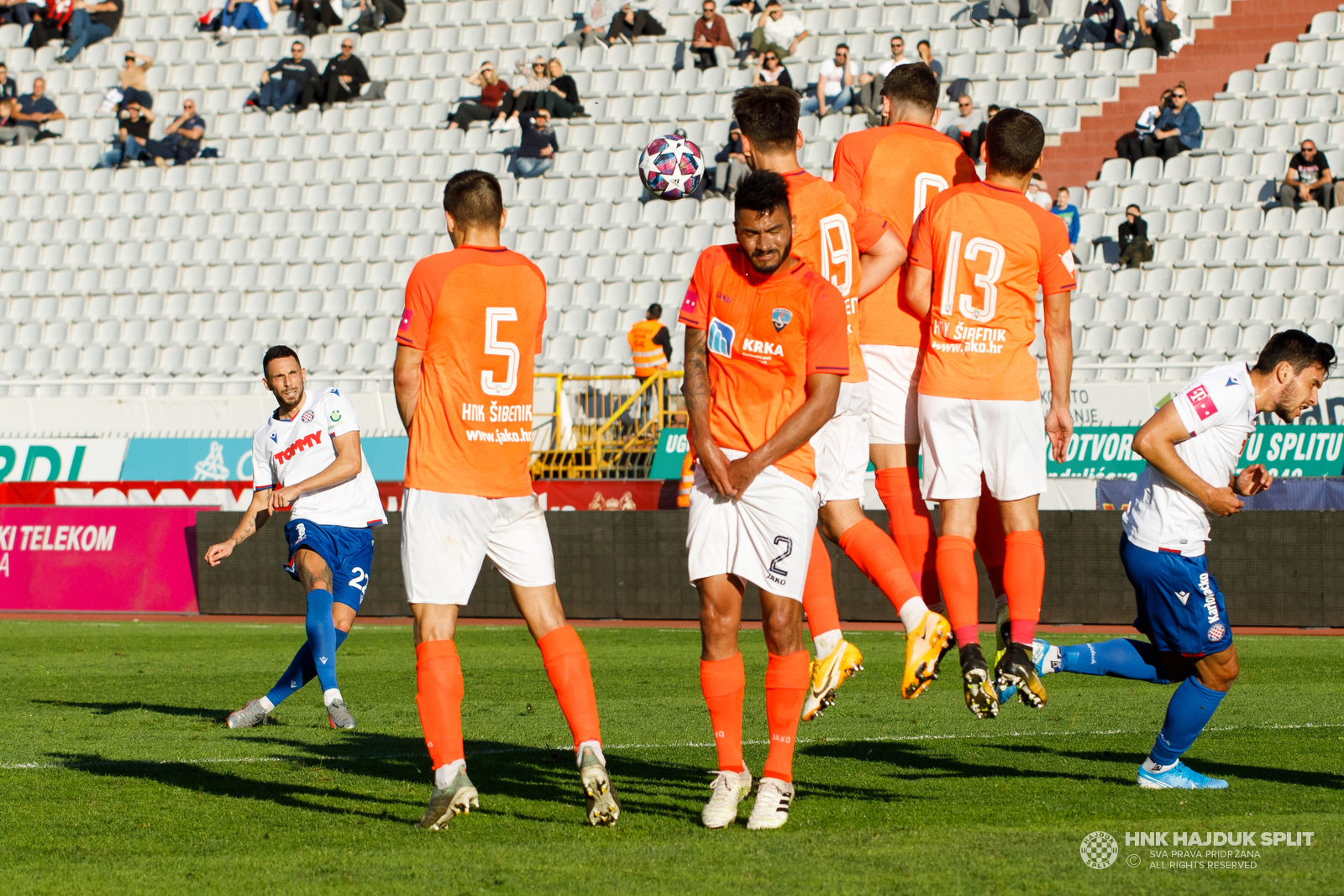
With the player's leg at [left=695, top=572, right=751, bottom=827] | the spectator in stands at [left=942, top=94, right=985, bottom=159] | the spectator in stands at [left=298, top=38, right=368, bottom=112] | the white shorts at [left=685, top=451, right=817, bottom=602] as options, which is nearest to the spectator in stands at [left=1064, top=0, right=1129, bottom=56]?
the spectator in stands at [left=942, top=94, right=985, bottom=159]

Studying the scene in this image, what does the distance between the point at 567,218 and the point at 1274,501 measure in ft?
42.3

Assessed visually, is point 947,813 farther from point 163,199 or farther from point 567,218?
point 163,199

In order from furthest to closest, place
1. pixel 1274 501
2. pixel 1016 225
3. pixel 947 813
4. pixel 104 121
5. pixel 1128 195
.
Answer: pixel 104 121 → pixel 1128 195 → pixel 1274 501 → pixel 1016 225 → pixel 947 813

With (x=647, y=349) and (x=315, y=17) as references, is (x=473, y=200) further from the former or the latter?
(x=315, y=17)

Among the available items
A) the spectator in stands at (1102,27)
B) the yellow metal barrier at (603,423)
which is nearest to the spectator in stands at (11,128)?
the yellow metal barrier at (603,423)

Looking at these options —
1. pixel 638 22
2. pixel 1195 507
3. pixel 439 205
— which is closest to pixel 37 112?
pixel 439 205

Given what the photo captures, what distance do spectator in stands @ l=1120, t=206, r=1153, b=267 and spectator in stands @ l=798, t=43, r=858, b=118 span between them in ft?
17.6

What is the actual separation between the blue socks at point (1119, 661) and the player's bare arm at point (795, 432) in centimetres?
210

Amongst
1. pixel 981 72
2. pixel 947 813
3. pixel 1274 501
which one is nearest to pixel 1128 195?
pixel 981 72

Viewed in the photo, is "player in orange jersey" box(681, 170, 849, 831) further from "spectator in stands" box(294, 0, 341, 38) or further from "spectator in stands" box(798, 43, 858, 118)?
"spectator in stands" box(294, 0, 341, 38)

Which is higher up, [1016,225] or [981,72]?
[981,72]

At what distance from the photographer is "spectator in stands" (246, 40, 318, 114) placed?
96.7 feet

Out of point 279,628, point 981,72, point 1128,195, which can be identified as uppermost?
point 981,72

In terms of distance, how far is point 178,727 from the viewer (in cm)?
947
